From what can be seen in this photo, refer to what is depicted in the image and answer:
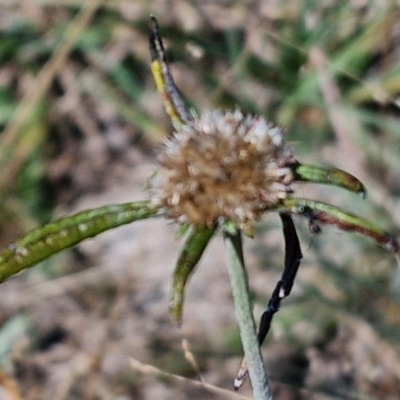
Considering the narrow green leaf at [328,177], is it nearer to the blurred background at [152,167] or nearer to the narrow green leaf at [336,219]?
the narrow green leaf at [336,219]

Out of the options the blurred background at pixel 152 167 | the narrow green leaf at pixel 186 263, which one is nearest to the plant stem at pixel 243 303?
the narrow green leaf at pixel 186 263

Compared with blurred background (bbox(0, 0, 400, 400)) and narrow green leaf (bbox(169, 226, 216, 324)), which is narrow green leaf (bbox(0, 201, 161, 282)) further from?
blurred background (bbox(0, 0, 400, 400))

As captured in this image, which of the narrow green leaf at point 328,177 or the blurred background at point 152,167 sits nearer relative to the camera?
the narrow green leaf at point 328,177

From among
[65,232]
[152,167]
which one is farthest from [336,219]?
[152,167]

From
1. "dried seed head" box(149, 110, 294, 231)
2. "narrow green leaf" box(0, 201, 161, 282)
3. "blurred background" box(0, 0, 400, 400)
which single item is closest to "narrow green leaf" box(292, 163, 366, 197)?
"dried seed head" box(149, 110, 294, 231)

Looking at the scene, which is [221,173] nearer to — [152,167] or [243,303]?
[243,303]

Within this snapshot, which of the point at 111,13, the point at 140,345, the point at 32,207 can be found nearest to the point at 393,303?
the point at 140,345

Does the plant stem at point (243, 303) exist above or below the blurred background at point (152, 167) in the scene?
below
